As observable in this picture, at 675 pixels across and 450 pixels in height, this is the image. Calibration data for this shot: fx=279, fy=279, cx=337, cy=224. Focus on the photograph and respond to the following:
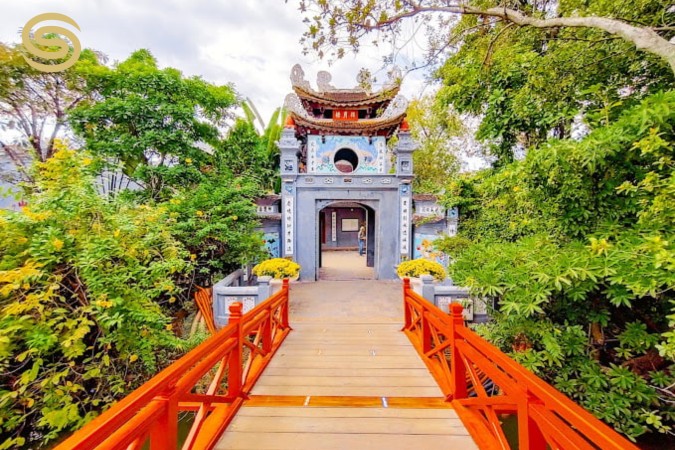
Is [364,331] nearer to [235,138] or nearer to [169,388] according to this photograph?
[169,388]

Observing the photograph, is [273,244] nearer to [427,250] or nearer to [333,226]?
[427,250]

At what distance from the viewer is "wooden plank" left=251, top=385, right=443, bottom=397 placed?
2.64 metres

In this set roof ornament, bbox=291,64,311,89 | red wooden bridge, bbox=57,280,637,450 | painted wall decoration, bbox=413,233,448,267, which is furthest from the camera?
roof ornament, bbox=291,64,311,89

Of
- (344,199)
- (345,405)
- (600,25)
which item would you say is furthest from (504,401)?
(344,199)

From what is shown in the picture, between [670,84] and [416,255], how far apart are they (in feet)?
18.8

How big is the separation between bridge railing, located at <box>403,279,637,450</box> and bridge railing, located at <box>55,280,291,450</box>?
1.83 metres

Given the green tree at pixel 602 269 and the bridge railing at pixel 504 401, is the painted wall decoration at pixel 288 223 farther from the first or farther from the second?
the green tree at pixel 602 269

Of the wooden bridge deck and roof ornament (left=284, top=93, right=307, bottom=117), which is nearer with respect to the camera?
the wooden bridge deck

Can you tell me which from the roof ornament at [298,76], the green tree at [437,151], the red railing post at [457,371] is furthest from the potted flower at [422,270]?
the green tree at [437,151]

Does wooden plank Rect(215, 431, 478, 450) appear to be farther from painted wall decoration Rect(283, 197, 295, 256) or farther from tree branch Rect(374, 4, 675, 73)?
painted wall decoration Rect(283, 197, 295, 256)

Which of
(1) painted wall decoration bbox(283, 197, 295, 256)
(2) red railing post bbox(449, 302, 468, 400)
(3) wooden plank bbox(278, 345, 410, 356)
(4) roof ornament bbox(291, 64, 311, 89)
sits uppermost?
(4) roof ornament bbox(291, 64, 311, 89)

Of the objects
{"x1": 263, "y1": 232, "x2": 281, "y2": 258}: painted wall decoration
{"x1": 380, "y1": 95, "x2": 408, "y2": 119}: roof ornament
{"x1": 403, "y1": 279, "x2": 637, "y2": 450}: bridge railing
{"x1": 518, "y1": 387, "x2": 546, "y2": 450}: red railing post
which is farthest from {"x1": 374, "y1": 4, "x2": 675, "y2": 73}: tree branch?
{"x1": 263, "y1": 232, "x2": 281, "y2": 258}: painted wall decoration

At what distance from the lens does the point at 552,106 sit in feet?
12.2

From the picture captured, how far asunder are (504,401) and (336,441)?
1174mm
